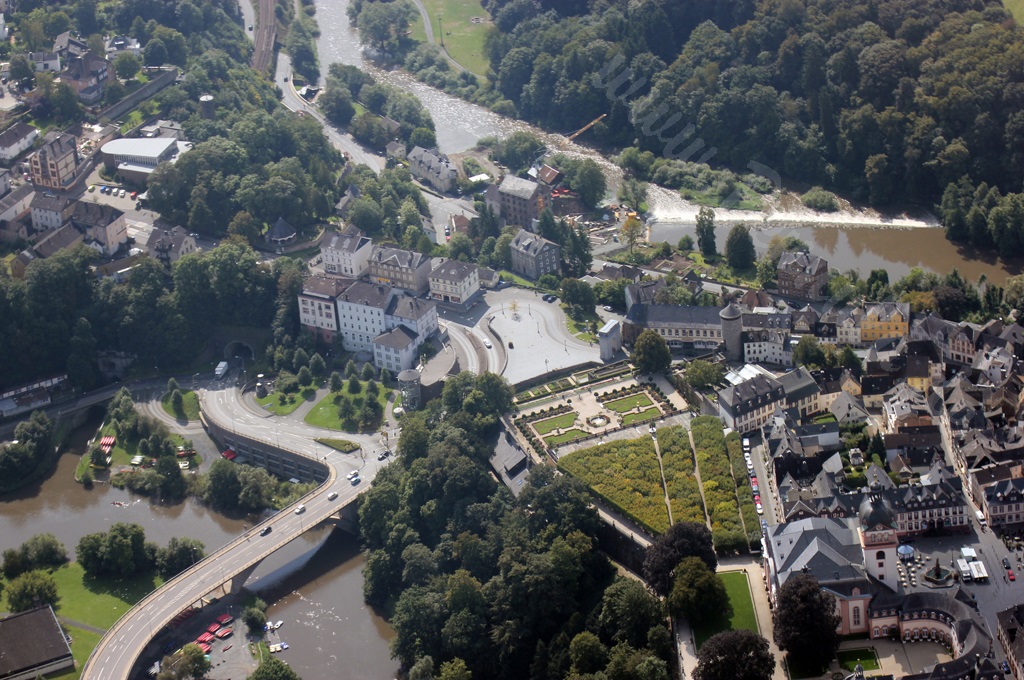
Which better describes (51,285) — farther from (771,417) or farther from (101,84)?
(771,417)

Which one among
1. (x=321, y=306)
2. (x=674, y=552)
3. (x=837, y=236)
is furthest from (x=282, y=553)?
(x=837, y=236)

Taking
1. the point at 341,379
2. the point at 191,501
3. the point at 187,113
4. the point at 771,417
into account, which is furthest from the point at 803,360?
the point at 187,113

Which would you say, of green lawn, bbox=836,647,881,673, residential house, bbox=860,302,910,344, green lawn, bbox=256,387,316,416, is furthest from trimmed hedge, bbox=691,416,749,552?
green lawn, bbox=256,387,316,416

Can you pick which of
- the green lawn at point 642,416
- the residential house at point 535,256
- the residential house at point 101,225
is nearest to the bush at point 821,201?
the residential house at point 535,256

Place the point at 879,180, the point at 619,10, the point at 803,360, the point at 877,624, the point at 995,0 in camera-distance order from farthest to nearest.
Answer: the point at 619,10 < the point at 995,0 < the point at 879,180 < the point at 803,360 < the point at 877,624

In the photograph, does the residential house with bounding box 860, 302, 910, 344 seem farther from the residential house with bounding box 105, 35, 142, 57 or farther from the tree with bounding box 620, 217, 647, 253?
the residential house with bounding box 105, 35, 142, 57

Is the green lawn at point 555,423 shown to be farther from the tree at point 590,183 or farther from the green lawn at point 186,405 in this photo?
the tree at point 590,183

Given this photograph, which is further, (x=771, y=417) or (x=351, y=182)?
(x=351, y=182)
